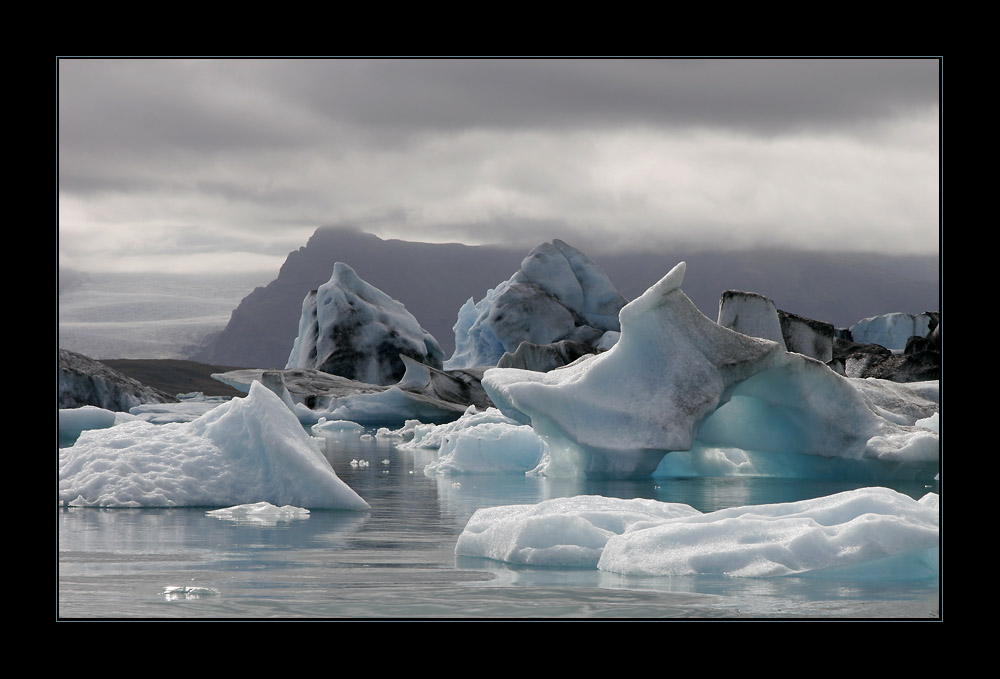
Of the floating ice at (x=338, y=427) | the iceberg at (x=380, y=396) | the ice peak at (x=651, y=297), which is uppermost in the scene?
the ice peak at (x=651, y=297)

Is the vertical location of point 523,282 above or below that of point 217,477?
above

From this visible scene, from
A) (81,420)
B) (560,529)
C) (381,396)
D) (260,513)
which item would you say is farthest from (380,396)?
(560,529)

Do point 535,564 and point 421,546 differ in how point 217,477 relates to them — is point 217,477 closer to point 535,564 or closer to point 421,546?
point 421,546

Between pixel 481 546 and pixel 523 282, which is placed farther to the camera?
pixel 523 282

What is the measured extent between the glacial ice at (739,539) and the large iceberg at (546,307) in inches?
1204

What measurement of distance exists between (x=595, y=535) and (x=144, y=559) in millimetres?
2545

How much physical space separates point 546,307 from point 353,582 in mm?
32778

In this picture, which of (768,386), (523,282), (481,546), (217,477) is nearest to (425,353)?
(523,282)

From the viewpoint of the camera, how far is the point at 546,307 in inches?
1490

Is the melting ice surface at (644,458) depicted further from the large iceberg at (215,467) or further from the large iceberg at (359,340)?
the large iceberg at (359,340)

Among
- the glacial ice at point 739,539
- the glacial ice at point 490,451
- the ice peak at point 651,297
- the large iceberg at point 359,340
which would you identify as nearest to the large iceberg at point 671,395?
the ice peak at point 651,297

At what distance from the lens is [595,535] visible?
231 inches

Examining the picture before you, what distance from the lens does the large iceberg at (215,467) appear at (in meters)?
8.70
